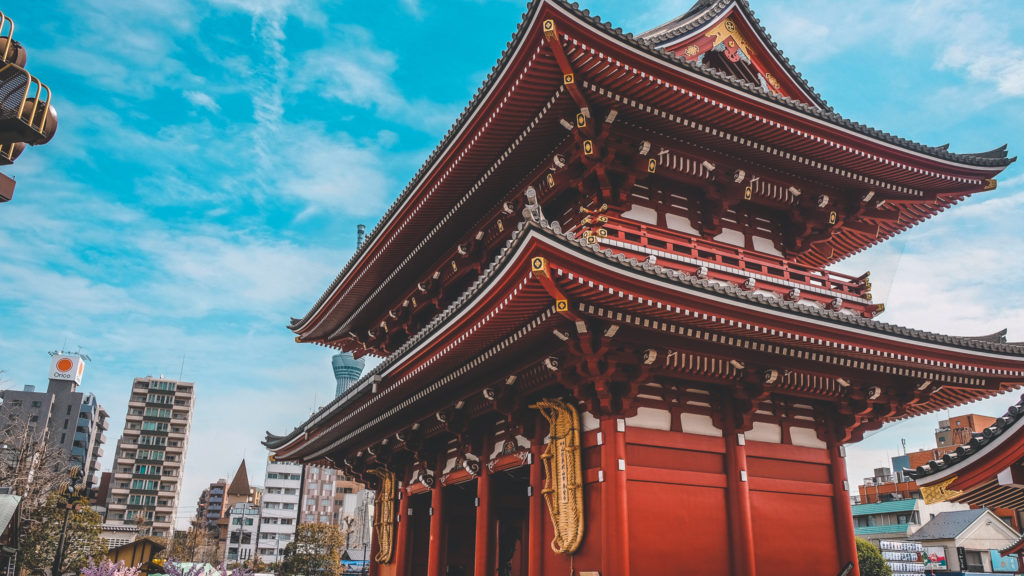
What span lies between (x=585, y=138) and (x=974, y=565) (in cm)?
A: 5536

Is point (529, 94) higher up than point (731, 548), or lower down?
higher up

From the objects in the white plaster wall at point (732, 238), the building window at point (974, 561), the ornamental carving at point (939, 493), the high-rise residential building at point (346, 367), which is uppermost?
the high-rise residential building at point (346, 367)

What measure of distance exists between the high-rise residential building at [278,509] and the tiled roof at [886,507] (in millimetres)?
71076

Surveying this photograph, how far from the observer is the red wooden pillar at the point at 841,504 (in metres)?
13.1

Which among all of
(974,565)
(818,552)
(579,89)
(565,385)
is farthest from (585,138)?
(974,565)

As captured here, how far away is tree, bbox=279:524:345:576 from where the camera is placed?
51969mm

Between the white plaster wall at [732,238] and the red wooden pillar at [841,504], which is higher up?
the white plaster wall at [732,238]

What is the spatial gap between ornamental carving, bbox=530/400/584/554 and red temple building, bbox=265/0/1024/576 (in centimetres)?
4

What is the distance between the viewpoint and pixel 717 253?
45.7 feet

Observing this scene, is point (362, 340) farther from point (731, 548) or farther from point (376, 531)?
point (731, 548)

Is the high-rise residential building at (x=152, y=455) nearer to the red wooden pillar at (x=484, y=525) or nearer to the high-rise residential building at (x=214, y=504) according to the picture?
the high-rise residential building at (x=214, y=504)

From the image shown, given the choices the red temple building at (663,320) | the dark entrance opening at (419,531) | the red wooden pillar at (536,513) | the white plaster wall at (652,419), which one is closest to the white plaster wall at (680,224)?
the red temple building at (663,320)

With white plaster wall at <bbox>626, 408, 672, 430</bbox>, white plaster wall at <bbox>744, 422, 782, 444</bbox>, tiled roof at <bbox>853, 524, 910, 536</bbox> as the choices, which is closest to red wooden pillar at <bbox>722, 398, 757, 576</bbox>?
white plaster wall at <bbox>744, 422, 782, 444</bbox>

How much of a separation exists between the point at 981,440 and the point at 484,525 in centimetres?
910
